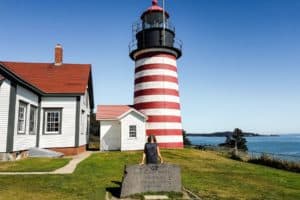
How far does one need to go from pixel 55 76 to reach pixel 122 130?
702 centimetres

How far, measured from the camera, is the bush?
2067 cm

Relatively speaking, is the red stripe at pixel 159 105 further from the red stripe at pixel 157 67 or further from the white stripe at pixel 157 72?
the red stripe at pixel 157 67

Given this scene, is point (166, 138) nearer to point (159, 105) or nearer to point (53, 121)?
point (159, 105)

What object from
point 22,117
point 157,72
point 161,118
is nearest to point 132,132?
point 161,118

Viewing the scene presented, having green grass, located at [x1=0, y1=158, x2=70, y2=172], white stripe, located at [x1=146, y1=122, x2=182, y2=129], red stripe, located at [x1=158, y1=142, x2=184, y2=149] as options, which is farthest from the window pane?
red stripe, located at [x1=158, y1=142, x2=184, y2=149]

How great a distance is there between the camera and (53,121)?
22.2 meters

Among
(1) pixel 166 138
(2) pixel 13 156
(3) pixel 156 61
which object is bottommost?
(2) pixel 13 156

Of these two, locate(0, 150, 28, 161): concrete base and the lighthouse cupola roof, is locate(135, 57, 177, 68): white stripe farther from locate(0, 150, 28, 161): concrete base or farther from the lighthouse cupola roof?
locate(0, 150, 28, 161): concrete base

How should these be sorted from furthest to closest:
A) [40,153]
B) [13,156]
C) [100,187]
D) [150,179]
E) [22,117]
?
[40,153]
[22,117]
[13,156]
[100,187]
[150,179]

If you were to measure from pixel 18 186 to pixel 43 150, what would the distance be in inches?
396

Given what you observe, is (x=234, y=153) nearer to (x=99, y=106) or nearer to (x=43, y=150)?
(x=99, y=106)

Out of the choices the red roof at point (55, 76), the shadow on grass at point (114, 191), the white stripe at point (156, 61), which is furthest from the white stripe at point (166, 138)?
the shadow on grass at point (114, 191)

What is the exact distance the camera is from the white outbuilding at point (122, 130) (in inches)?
1010

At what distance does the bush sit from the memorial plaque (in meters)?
14.4
